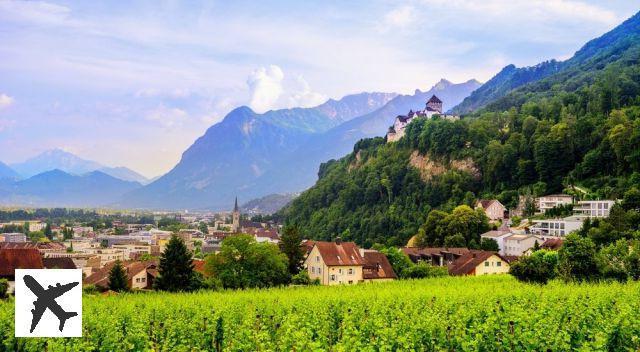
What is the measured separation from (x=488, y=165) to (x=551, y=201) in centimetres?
2334

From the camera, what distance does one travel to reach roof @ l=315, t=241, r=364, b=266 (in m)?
60.8

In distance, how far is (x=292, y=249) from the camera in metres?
64.8

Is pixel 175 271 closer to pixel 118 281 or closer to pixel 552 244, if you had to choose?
pixel 118 281

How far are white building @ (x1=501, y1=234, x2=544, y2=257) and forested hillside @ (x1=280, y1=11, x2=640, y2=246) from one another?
14.2 metres

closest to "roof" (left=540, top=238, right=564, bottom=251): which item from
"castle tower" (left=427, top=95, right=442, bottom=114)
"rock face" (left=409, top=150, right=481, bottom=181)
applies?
"rock face" (left=409, top=150, right=481, bottom=181)

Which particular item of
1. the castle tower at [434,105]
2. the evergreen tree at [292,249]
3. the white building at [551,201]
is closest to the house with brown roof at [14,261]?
the evergreen tree at [292,249]

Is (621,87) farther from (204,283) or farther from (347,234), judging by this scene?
(204,283)

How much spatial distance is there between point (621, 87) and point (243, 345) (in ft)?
440

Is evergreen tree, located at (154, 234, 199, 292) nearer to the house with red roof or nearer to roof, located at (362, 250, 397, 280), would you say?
the house with red roof

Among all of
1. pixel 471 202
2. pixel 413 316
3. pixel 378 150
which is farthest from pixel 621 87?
pixel 413 316

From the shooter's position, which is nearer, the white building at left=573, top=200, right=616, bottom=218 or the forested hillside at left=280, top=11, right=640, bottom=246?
the white building at left=573, top=200, right=616, bottom=218

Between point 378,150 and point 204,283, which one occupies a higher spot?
point 378,150

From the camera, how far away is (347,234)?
422 feet

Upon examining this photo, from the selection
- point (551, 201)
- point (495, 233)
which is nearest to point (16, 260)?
point (495, 233)
